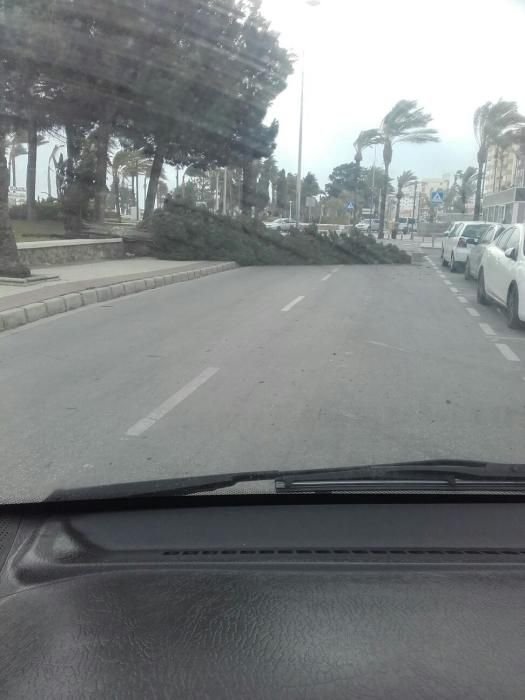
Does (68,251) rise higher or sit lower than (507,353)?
higher

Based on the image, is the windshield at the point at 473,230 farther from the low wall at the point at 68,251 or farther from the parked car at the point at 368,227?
the parked car at the point at 368,227

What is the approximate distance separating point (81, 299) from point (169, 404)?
747cm

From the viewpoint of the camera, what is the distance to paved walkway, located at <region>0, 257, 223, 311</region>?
40.2ft

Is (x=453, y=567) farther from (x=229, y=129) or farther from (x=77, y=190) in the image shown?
(x=229, y=129)

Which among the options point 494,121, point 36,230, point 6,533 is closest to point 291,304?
point 6,533

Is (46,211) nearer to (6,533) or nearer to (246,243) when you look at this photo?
(246,243)

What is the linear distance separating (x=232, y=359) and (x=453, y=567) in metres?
5.58

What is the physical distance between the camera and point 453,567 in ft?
8.43

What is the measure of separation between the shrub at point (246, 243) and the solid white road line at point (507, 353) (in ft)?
53.5

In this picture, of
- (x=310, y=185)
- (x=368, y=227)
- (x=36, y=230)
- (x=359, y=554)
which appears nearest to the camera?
(x=359, y=554)

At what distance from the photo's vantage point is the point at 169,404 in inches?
238

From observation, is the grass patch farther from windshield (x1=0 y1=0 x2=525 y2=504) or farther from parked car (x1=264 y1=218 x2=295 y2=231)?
parked car (x1=264 y1=218 x2=295 y2=231)

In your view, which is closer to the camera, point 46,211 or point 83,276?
point 83,276

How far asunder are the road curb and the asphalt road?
0.34 m
